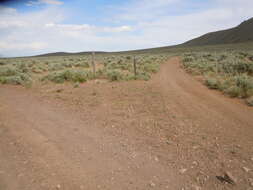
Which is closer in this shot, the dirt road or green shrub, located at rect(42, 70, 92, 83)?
the dirt road

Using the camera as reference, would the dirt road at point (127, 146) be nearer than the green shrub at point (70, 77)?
Yes

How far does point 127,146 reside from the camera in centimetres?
356

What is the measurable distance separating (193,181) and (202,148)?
1050 millimetres

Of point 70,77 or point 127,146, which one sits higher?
point 70,77

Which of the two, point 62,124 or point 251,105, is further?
point 251,105

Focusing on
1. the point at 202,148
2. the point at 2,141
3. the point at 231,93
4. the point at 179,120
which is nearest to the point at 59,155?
the point at 2,141

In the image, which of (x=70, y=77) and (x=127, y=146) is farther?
(x=70, y=77)

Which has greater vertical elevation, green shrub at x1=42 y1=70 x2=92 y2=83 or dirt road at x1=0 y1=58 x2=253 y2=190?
green shrub at x1=42 y1=70 x2=92 y2=83

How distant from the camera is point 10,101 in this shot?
7336 mm

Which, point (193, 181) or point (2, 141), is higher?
point (2, 141)

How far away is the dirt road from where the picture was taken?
257 cm

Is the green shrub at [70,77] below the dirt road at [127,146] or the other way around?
the other way around

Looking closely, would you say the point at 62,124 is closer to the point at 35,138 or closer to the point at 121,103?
the point at 35,138

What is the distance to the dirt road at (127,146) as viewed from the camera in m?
2.57
